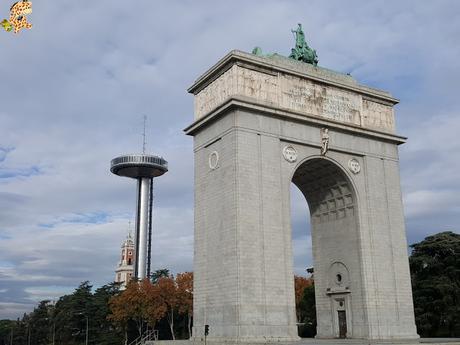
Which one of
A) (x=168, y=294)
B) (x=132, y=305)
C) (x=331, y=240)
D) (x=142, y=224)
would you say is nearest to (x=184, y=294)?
(x=168, y=294)

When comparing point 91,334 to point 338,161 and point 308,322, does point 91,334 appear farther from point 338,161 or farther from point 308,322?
point 338,161

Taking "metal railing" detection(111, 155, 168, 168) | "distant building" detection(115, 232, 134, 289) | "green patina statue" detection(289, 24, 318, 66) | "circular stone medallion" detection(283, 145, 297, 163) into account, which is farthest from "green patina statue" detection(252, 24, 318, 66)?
"distant building" detection(115, 232, 134, 289)

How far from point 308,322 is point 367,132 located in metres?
20.3

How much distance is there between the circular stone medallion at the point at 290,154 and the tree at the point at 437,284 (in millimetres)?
15181

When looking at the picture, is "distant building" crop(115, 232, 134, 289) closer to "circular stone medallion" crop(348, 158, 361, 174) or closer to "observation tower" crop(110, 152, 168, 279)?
"observation tower" crop(110, 152, 168, 279)

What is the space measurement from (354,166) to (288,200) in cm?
541

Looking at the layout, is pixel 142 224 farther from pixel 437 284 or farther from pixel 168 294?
pixel 437 284

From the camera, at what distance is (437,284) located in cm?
3531

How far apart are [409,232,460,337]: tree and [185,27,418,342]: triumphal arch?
23.7ft

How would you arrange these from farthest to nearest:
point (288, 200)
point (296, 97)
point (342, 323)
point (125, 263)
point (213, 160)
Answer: point (125, 263) → point (342, 323) → point (296, 97) → point (213, 160) → point (288, 200)

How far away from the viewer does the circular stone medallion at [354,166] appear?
29.9m

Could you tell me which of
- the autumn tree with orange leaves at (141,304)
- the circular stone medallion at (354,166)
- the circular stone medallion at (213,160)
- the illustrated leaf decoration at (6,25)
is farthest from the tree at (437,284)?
the illustrated leaf decoration at (6,25)

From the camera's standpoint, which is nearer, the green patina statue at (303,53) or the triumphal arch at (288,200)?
the triumphal arch at (288,200)

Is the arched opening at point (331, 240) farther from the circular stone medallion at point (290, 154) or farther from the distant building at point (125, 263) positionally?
the distant building at point (125, 263)
